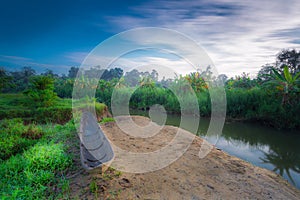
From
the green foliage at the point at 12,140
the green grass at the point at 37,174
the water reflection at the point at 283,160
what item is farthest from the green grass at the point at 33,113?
the water reflection at the point at 283,160

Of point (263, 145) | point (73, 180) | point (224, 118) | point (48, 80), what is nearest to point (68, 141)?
point (73, 180)

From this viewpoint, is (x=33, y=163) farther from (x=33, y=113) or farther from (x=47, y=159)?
(x=33, y=113)

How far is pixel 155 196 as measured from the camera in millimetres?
2395

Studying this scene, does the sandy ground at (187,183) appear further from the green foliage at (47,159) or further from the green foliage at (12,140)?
the green foliage at (12,140)

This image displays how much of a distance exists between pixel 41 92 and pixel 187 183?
19.3ft

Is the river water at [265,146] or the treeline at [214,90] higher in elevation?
the treeline at [214,90]

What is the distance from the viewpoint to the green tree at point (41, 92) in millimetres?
6303

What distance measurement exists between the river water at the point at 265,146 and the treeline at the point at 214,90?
975 mm

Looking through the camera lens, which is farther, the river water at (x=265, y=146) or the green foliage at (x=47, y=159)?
the river water at (x=265, y=146)

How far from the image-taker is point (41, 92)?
639 centimetres

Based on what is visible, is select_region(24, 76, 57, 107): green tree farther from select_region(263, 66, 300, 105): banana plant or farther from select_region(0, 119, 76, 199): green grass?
select_region(263, 66, 300, 105): banana plant

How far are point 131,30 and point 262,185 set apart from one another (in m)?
3.97

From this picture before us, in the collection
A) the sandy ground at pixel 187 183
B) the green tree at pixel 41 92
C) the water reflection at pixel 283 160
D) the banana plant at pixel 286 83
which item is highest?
the banana plant at pixel 286 83

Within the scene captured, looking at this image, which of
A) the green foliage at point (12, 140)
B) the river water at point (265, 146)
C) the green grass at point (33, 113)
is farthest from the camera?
the green grass at point (33, 113)
